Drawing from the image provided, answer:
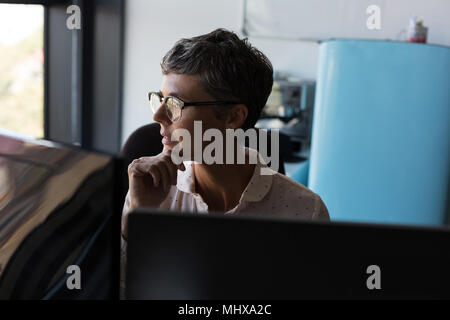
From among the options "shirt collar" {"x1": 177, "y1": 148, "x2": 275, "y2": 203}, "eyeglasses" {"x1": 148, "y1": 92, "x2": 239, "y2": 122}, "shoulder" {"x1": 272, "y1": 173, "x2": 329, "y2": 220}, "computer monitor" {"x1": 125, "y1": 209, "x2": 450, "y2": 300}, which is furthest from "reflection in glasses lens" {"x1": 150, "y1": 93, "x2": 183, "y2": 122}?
"computer monitor" {"x1": 125, "y1": 209, "x2": 450, "y2": 300}

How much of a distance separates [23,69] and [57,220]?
3.72 metres

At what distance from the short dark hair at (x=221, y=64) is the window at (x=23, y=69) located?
8.99 feet

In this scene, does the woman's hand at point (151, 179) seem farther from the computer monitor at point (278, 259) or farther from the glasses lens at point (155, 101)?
the computer monitor at point (278, 259)

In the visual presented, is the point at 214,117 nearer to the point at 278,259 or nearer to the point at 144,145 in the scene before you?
the point at 144,145

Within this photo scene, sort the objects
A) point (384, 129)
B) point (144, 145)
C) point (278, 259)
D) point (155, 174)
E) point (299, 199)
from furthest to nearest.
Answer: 1. point (384, 129)
2. point (144, 145)
3. point (299, 199)
4. point (155, 174)
5. point (278, 259)

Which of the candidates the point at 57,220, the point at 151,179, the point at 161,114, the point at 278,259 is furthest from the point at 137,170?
the point at 278,259

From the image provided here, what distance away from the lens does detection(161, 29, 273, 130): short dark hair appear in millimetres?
1271

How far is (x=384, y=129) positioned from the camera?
8.70 feet

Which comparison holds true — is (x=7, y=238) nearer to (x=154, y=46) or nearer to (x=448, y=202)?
(x=448, y=202)

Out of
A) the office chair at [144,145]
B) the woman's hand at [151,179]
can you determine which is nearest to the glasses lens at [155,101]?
the woman's hand at [151,179]

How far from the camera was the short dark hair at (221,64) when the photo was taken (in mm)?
1271
